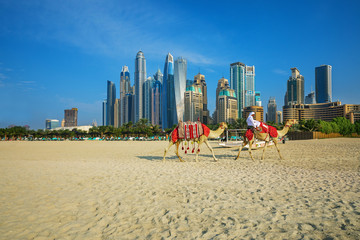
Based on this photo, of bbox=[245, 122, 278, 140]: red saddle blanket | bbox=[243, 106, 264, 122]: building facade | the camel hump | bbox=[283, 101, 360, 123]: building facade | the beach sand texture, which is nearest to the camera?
the beach sand texture

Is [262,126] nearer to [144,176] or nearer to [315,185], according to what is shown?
[315,185]

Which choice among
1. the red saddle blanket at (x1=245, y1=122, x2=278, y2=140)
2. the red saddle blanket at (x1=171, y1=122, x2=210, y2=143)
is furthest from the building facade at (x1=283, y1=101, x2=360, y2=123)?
the red saddle blanket at (x1=171, y1=122, x2=210, y2=143)

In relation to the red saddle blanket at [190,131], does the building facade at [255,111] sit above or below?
above

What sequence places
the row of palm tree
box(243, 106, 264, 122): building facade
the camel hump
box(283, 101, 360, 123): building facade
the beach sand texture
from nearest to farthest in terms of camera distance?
the beach sand texture, the camel hump, the row of palm tree, box(283, 101, 360, 123): building facade, box(243, 106, 264, 122): building facade

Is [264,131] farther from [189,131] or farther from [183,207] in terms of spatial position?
[183,207]

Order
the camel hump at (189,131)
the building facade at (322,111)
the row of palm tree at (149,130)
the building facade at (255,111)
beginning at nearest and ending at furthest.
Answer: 1. the camel hump at (189,131)
2. the row of palm tree at (149,130)
3. the building facade at (322,111)
4. the building facade at (255,111)

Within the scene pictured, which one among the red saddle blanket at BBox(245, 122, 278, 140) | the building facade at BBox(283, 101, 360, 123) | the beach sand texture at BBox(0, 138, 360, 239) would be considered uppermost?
the building facade at BBox(283, 101, 360, 123)

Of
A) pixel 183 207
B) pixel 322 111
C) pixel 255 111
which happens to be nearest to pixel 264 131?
pixel 183 207

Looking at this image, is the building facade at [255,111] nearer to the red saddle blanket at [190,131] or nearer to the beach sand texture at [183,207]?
the red saddle blanket at [190,131]

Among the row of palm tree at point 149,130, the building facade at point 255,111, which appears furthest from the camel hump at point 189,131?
the building facade at point 255,111

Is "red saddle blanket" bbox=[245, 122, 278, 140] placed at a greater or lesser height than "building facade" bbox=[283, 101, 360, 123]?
lesser

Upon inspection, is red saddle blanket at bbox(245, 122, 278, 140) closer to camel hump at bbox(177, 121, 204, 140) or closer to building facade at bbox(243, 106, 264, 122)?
camel hump at bbox(177, 121, 204, 140)

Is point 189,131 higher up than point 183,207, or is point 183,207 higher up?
point 189,131

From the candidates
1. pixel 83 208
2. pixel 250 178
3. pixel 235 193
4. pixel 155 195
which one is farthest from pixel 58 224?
pixel 250 178
